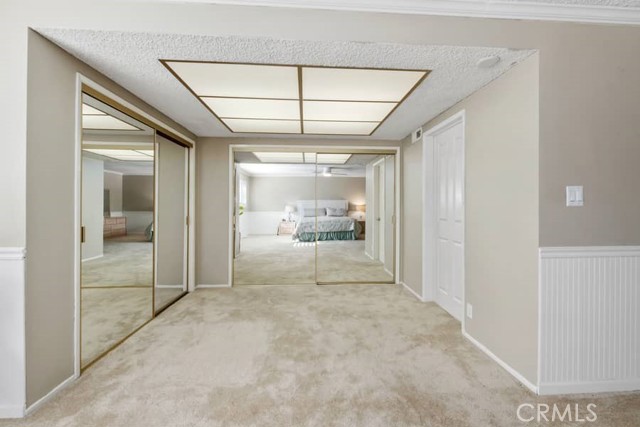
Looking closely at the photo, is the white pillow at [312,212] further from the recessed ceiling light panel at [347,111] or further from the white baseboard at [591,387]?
the white baseboard at [591,387]

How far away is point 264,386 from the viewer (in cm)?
176

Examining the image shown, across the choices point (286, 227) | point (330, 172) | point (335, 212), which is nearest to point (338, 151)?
point (330, 172)

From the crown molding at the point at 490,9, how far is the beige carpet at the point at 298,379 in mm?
2255

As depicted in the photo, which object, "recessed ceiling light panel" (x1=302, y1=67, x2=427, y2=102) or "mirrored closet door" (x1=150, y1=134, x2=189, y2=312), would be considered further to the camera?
"mirrored closet door" (x1=150, y1=134, x2=189, y2=312)

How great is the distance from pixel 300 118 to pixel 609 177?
8.23ft

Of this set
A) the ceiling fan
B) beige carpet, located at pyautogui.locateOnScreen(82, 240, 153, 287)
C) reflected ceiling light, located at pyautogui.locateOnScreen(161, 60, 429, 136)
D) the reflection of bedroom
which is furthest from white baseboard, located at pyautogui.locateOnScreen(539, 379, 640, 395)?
the ceiling fan

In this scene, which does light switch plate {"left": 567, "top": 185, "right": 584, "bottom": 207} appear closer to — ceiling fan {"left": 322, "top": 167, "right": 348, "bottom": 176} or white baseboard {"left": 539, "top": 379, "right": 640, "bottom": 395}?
white baseboard {"left": 539, "top": 379, "right": 640, "bottom": 395}

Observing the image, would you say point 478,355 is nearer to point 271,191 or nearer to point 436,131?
point 436,131

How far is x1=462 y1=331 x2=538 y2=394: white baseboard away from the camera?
5.71 feet

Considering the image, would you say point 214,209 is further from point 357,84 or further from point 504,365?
point 504,365

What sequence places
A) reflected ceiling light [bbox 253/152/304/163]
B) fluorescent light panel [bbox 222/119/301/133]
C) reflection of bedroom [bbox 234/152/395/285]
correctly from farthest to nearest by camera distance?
reflected ceiling light [bbox 253/152/304/163] < reflection of bedroom [bbox 234/152/395/285] < fluorescent light panel [bbox 222/119/301/133]

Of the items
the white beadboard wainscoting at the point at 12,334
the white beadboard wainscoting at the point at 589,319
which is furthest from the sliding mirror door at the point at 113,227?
the white beadboard wainscoting at the point at 589,319

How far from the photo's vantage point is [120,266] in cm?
423

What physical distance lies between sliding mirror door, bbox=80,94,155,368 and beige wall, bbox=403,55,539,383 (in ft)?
9.42
